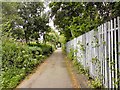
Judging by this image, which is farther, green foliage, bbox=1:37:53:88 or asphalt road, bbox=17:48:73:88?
green foliage, bbox=1:37:53:88

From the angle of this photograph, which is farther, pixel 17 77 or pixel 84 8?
pixel 84 8

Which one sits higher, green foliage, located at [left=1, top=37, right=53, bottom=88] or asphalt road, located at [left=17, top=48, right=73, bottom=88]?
green foliage, located at [left=1, top=37, right=53, bottom=88]

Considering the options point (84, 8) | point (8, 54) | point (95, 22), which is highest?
point (84, 8)

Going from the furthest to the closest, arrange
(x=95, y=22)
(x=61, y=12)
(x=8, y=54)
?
1. (x=61, y=12)
2. (x=95, y=22)
3. (x=8, y=54)

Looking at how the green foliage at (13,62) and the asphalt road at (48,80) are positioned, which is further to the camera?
the green foliage at (13,62)

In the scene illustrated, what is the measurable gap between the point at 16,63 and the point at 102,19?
18.4ft

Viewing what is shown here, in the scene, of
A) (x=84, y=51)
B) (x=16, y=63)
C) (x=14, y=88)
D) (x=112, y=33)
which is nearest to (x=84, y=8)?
(x=84, y=51)

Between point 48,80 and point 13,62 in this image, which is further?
point 13,62

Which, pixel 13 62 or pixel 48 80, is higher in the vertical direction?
pixel 13 62

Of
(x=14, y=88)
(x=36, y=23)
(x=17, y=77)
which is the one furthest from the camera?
(x=36, y=23)

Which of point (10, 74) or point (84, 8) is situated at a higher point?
point (84, 8)

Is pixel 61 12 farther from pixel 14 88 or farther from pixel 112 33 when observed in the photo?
pixel 112 33

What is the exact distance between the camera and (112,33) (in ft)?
20.2

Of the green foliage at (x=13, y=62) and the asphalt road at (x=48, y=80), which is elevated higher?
the green foliage at (x=13, y=62)
